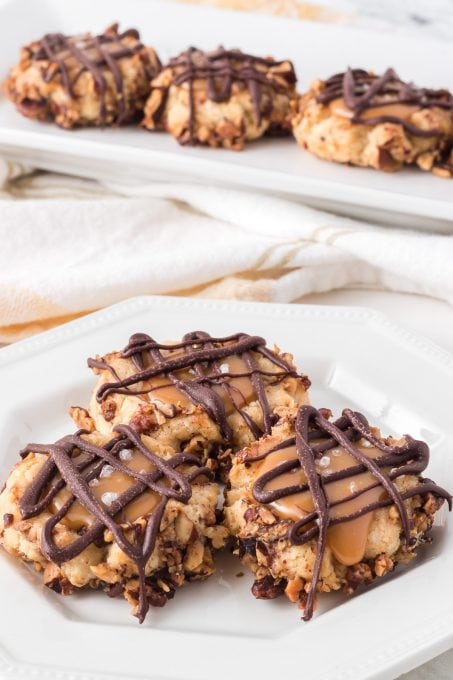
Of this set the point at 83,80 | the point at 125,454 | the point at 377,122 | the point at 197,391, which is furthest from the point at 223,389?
the point at 83,80

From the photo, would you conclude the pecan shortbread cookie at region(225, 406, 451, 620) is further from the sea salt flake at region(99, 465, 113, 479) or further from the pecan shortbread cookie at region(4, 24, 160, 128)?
the pecan shortbread cookie at region(4, 24, 160, 128)

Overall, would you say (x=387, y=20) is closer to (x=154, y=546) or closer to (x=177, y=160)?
(x=177, y=160)

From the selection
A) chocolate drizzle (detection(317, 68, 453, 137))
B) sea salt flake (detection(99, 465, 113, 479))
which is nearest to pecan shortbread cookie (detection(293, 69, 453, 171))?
chocolate drizzle (detection(317, 68, 453, 137))

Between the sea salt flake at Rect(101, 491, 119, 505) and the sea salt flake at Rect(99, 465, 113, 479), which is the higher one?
the sea salt flake at Rect(99, 465, 113, 479)

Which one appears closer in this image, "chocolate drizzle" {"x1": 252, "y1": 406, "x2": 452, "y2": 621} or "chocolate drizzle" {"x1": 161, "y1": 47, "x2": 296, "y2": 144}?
"chocolate drizzle" {"x1": 252, "y1": 406, "x2": 452, "y2": 621}

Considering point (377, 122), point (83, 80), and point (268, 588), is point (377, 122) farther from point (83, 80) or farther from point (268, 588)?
point (268, 588)

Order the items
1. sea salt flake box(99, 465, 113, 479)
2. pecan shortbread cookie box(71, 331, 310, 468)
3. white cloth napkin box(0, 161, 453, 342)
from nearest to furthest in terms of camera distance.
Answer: sea salt flake box(99, 465, 113, 479) < pecan shortbread cookie box(71, 331, 310, 468) < white cloth napkin box(0, 161, 453, 342)
